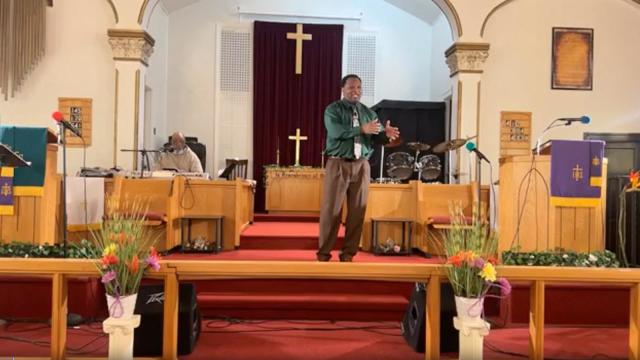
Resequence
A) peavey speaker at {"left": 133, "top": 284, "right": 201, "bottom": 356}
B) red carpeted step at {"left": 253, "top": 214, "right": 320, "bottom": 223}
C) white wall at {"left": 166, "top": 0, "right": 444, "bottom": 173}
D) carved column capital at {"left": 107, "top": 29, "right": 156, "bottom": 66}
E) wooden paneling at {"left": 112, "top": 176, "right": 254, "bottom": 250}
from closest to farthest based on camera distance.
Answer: peavey speaker at {"left": 133, "top": 284, "right": 201, "bottom": 356} < wooden paneling at {"left": 112, "top": 176, "right": 254, "bottom": 250} < carved column capital at {"left": 107, "top": 29, "right": 156, "bottom": 66} < red carpeted step at {"left": 253, "top": 214, "right": 320, "bottom": 223} < white wall at {"left": 166, "top": 0, "right": 444, "bottom": 173}

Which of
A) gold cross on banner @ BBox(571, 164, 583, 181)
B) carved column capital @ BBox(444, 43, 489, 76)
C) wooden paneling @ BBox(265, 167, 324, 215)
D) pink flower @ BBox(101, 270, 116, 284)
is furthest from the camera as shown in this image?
wooden paneling @ BBox(265, 167, 324, 215)

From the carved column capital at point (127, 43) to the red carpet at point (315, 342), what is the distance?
538 cm

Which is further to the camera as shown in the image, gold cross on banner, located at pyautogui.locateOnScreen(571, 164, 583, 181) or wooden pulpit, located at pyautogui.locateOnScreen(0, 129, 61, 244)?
wooden pulpit, located at pyautogui.locateOnScreen(0, 129, 61, 244)

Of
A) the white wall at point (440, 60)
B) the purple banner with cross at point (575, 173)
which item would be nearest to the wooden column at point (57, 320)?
the purple banner with cross at point (575, 173)

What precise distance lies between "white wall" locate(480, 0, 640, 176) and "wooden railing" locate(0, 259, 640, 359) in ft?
19.3

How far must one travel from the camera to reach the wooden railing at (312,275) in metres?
2.77

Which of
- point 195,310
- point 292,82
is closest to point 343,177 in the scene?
point 195,310

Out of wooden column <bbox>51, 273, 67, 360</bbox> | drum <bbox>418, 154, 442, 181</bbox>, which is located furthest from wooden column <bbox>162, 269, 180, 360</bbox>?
drum <bbox>418, 154, 442, 181</bbox>

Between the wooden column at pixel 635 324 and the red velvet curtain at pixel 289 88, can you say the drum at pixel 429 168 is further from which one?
the wooden column at pixel 635 324

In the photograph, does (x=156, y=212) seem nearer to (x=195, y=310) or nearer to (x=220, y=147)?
(x=195, y=310)

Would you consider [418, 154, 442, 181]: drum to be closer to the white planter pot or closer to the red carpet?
the red carpet

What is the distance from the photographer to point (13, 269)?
2.74m

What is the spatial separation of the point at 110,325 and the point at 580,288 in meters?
3.13

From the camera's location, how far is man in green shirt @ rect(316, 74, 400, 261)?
425 cm
